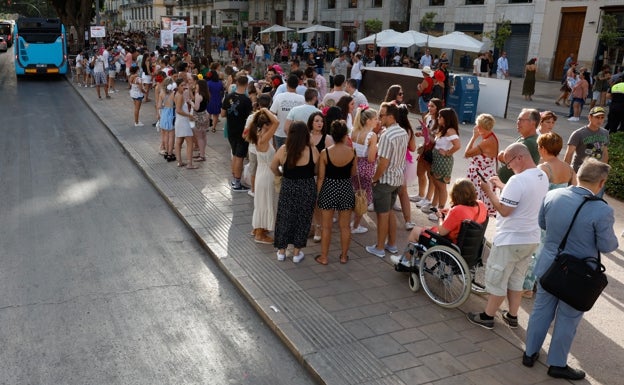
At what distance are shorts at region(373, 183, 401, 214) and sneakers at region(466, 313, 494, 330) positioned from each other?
1664 millimetres

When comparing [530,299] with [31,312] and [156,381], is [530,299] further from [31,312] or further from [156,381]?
[31,312]

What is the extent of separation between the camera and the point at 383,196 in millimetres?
6324

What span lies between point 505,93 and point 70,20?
109 feet

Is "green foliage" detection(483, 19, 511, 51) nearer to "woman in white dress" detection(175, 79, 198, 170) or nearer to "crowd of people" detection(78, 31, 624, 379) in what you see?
"crowd of people" detection(78, 31, 624, 379)

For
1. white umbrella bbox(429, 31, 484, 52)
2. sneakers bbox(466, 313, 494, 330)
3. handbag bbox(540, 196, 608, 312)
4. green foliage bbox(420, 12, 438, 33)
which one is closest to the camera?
handbag bbox(540, 196, 608, 312)

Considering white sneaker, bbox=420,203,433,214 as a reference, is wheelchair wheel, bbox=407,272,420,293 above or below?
below

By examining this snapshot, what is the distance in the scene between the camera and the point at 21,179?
9617mm

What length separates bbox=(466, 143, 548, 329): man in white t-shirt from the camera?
4594mm

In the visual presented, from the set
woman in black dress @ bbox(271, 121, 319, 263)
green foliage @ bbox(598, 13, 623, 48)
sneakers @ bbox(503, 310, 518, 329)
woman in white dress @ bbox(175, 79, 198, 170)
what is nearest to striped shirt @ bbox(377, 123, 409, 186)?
woman in black dress @ bbox(271, 121, 319, 263)

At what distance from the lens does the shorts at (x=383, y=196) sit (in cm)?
629

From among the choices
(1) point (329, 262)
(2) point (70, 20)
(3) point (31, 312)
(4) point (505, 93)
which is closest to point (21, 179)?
(3) point (31, 312)

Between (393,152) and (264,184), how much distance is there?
1684 mm

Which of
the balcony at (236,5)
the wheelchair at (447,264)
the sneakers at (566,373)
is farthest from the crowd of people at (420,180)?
the balcony at (236,5)

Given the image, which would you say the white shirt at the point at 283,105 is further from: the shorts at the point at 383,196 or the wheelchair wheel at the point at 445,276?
the wheelchair wheel at the point at 445,276
